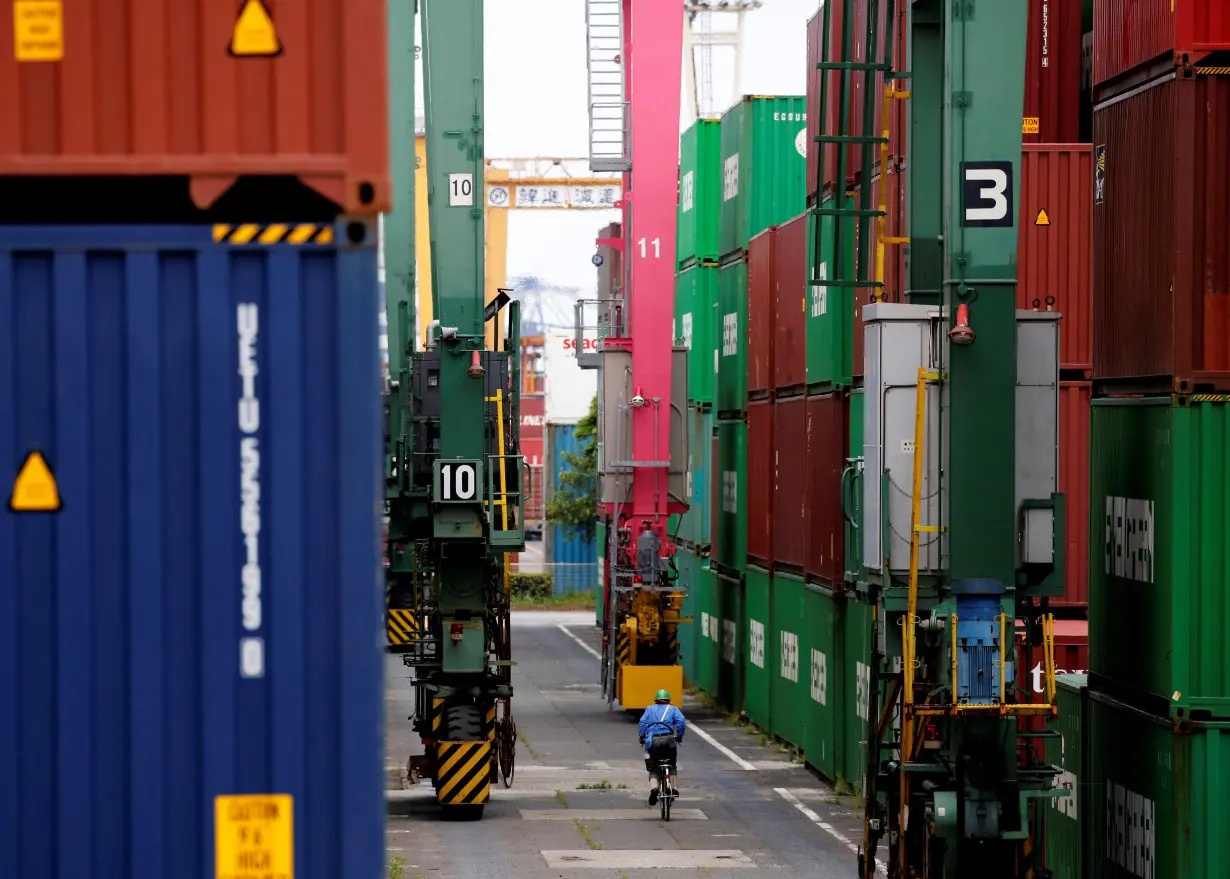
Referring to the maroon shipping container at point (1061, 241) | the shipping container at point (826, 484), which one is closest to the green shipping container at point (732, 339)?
the shipping container at point (826, 484)

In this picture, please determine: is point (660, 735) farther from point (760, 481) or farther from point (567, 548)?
point (567, 548)

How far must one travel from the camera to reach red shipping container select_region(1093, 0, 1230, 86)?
14.3 meters

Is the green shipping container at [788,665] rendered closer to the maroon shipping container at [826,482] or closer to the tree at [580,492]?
the maroon shipping container at [826,482]

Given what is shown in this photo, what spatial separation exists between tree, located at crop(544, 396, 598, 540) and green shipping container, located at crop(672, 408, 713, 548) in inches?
1068

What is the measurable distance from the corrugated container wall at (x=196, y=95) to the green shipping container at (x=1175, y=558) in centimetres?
898

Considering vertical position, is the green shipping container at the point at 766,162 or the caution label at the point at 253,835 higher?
the green shipping container at the point at 766,162

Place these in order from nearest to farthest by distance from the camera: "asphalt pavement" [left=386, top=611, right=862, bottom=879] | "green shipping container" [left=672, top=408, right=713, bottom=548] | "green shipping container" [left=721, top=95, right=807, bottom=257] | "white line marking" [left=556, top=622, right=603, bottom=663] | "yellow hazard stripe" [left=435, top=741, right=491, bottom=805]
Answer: "asphalt pavement" [left=386, top=611, right=862, bottom=879] < "yellow hazard stripe" [left=435, top=741, right=491, bottom=805] < "green shipping container" [left=721, top=95, right=807, bottom=257] < "green shipping container" [left=672, top=408, right=713, bottom=548] < "white line marking" [left=556, top=622, right=603, bottom=663]

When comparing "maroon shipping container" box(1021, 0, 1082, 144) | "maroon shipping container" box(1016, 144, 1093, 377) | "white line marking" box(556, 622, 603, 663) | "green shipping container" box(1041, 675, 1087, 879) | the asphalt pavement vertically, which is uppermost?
"maroon shipping container" box(1021, 0, 1082, 144)

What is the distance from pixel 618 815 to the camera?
2347cm

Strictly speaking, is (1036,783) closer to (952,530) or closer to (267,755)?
(952,530)

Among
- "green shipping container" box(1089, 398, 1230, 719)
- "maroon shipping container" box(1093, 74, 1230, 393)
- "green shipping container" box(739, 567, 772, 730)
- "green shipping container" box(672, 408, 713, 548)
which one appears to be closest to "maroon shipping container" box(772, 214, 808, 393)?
"green shipping container" box(739, 567, 772, 730)

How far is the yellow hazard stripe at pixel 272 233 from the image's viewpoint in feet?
22.6

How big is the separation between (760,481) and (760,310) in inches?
113

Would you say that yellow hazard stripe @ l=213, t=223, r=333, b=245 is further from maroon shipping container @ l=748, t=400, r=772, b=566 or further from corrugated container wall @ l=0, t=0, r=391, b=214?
maroon shipping container @ l=748, t=400, r=772, b=566
